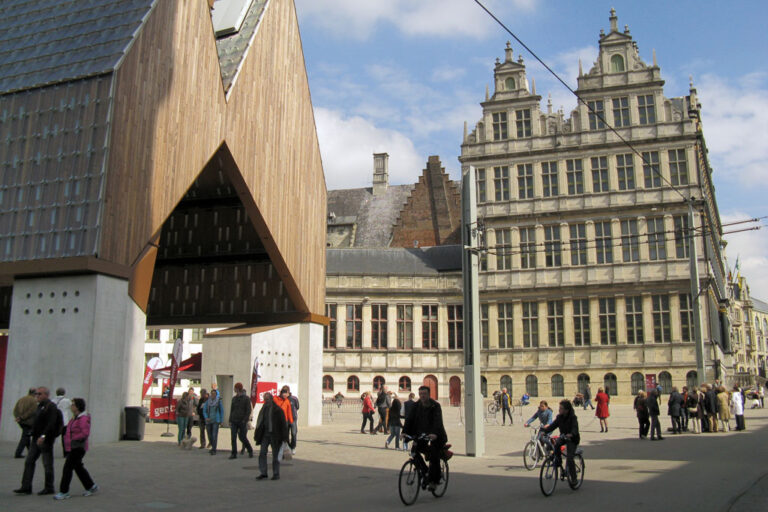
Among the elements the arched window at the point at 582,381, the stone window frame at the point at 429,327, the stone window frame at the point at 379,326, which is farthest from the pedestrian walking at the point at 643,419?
the stone window frame at the point at 379,326

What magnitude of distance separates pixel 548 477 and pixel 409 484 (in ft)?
7.05

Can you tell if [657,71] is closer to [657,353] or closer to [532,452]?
[657,353]

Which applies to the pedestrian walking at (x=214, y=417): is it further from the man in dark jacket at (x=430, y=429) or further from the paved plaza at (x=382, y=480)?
the man in dark jacket at (x=430, y=429)

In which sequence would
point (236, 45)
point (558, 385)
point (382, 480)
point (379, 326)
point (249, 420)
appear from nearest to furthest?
point (382, 480) < point (249, 420) < point (236, 45) < point (558, 385) < point (379, 326)

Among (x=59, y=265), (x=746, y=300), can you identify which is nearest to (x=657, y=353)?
(x=59, y=265)

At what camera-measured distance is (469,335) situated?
18219mm

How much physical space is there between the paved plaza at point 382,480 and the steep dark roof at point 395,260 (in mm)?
30744

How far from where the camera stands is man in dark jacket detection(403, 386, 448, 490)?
1022 cm

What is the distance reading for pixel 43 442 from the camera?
10.3m

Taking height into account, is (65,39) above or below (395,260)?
above

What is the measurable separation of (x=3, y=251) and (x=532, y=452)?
14688 millimetres

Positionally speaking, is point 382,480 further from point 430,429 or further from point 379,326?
point 379,326

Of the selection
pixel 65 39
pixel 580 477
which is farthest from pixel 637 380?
pixel 65 39

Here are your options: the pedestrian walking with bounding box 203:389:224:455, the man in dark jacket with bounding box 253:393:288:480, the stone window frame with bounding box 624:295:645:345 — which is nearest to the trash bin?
the pedestrian walking with bounding box 203:389:224:455
